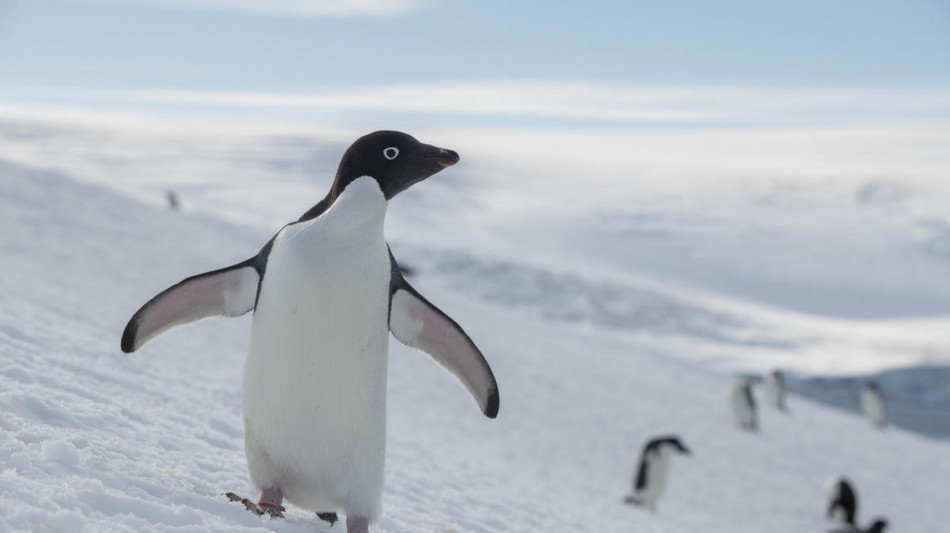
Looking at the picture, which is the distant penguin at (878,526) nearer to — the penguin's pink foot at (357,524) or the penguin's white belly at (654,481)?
the penguin's white belly at (654,481)

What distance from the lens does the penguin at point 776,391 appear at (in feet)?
45.5

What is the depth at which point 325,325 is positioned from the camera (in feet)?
7.99

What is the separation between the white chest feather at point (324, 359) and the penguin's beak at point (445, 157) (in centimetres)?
22

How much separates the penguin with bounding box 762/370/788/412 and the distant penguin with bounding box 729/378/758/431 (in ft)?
6.87

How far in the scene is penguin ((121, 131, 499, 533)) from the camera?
2.43 meters

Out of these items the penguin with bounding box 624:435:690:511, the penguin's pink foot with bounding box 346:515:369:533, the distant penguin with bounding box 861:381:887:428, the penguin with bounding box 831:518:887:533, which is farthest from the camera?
the distant penguin with bounding box 861:381:887:428

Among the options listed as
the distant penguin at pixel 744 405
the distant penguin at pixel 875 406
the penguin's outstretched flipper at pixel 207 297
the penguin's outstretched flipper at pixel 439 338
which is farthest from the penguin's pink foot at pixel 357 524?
the distant penguin at pixel 875 406

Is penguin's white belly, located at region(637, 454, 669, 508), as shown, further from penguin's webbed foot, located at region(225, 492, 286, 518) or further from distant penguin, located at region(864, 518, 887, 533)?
penguin's webbed foot, located at region(225, 492, 286, 518)

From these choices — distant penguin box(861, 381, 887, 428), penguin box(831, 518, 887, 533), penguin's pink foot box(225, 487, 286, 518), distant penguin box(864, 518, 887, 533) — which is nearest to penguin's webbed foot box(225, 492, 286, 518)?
penguin's pink foot box(225, 487, 286, 518)

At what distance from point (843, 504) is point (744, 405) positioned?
101 inches

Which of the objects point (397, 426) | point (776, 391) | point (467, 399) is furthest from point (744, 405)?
point (397, 426)

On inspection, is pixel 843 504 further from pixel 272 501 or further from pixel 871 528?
pixel 272 501

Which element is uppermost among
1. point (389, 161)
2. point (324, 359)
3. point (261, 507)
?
point (389, 161)

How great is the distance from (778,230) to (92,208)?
39.9 meters
